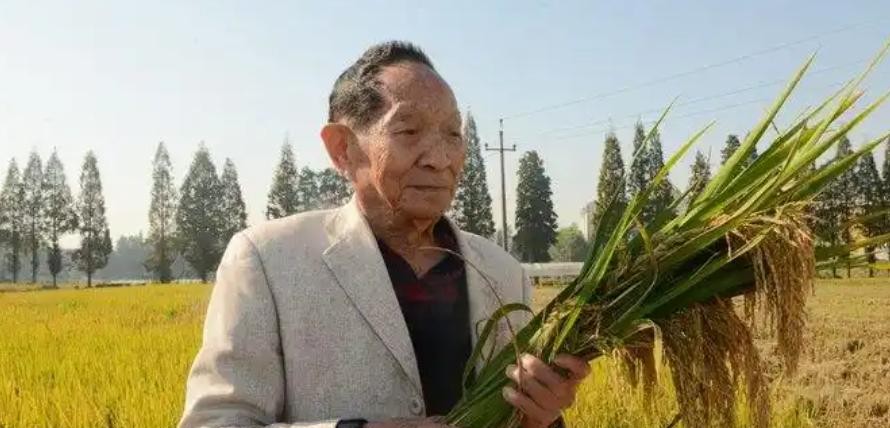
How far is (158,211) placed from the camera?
53.8 metres

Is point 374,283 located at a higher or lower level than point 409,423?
higher

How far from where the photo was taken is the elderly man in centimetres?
171

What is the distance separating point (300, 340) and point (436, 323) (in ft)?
0.94

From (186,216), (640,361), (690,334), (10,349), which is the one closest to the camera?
(690,334)

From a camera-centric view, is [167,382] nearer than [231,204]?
Yes

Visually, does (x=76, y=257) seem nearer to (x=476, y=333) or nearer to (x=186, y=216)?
(x=186, y=216)

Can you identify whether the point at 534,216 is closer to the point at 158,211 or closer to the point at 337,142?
the point at 158,211

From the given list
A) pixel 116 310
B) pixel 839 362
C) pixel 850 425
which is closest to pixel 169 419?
pixel 850 425

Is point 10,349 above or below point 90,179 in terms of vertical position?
below

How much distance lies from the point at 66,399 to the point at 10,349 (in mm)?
4494

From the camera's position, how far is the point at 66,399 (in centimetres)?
469

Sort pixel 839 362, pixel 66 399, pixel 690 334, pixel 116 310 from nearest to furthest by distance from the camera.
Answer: pixel 690 334 < pixel 66 399 < pixel 839 362 < pixel 116 310

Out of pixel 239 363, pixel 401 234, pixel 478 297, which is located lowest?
pixel 239 363

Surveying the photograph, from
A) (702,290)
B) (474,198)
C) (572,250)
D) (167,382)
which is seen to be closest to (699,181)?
(702,290)
